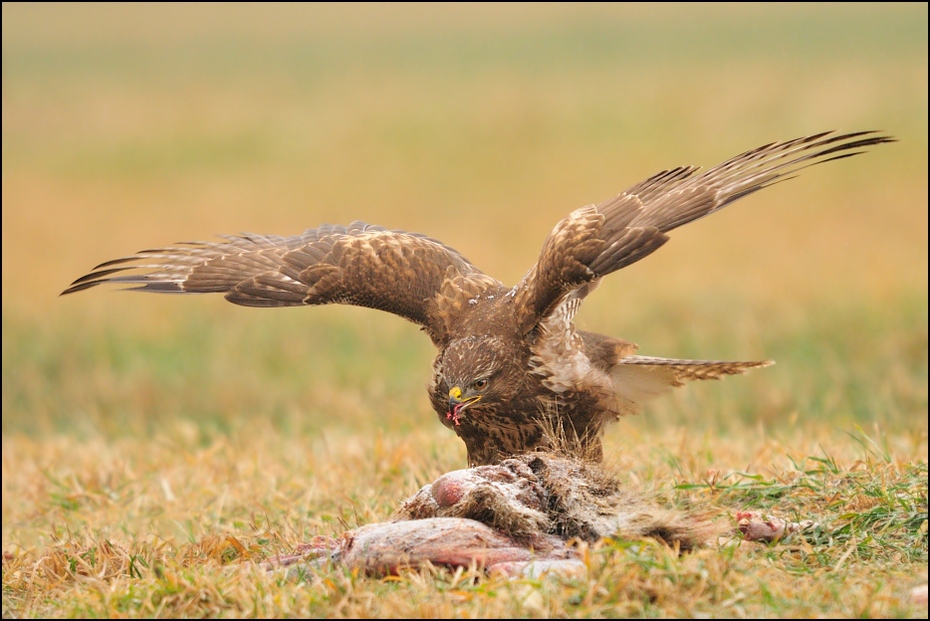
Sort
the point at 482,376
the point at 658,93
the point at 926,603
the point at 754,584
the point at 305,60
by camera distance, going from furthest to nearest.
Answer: the point at 305,60 < the point at 658,93 < the point at 482,376 < the point at 754,584 < the point at 926,603

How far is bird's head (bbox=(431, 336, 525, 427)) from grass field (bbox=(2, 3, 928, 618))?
610 millimetres

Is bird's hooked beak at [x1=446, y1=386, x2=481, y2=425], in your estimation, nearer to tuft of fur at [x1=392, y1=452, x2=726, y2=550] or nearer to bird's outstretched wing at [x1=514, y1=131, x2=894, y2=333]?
bird's outstretched wing at [x1=514, y1=131, x2=894, y2=333]

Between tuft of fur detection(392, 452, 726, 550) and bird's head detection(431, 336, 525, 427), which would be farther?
bird's head detection(431, 336, 525, 427)

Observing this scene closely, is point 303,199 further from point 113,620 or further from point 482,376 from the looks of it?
point 113,620

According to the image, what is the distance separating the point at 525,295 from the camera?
5.32 meters

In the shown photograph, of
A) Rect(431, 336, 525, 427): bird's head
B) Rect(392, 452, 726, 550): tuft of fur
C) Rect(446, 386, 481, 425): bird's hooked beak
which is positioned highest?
Rect(431, 336, 525, 427): bird's head

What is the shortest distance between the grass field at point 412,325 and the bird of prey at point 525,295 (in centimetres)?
45

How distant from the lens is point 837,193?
50.6 feet

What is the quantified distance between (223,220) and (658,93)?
7.07 m

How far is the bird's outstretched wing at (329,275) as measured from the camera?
577cm

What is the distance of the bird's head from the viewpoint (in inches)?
202

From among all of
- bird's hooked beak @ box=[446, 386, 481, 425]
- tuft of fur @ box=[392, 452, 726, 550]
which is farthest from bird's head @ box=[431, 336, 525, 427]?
tuft of fur @ box=[392, 452, 726, 550]

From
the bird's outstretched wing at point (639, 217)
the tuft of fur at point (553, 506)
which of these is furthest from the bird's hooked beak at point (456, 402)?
the tuft of fur at point (553, 506)

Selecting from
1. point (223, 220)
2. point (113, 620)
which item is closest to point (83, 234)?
point (223, 220)
